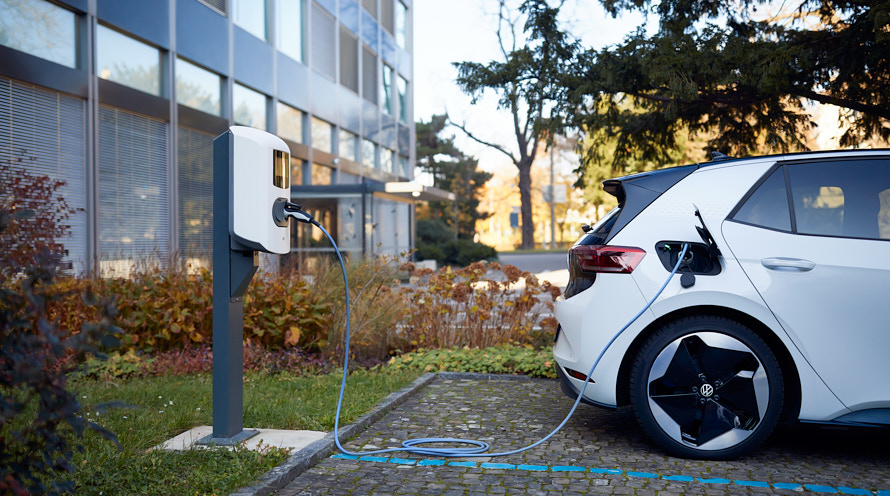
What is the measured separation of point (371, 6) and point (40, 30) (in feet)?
56.2

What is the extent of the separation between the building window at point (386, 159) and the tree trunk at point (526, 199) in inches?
714

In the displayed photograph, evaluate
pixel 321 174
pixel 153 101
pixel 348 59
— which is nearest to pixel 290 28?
pixel 321 174

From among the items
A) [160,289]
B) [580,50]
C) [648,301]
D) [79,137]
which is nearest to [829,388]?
[648,301]

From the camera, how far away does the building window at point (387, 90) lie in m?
29.0

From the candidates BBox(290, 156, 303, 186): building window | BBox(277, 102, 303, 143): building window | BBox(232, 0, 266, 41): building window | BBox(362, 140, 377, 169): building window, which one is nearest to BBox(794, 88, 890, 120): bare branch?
BBox(232, 0, 266, 41): building window

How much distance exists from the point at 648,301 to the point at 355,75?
2273 centimetres

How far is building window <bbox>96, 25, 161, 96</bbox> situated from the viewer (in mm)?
12945

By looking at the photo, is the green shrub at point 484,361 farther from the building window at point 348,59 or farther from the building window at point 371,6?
the building window at point 371,6

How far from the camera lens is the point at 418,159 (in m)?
55.6

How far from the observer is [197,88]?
52.1ft

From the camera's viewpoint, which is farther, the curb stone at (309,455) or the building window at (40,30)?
the building window at (40,30)

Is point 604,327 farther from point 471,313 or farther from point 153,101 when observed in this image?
point 153,101

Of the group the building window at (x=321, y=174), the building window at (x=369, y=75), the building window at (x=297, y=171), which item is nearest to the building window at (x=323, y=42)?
the building window at (x=321, y=174)

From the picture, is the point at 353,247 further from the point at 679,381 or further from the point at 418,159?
the point at 418,159
